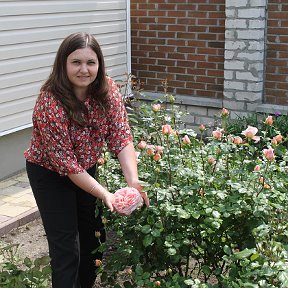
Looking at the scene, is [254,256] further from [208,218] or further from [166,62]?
[166,62]

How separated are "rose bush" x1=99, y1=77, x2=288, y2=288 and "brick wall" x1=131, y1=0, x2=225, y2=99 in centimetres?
441

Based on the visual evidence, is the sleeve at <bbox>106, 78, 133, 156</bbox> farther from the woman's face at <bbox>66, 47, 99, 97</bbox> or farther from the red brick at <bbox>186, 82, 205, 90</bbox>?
the red brick at <bbox>186, 82, 205, 90</bbox>

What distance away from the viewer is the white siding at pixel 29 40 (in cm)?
628

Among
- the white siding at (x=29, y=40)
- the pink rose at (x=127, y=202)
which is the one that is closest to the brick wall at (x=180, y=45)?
the white siding at (x=29, y=40)

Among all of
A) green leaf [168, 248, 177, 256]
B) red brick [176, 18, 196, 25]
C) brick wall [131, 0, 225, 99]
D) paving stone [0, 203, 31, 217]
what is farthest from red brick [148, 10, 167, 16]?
green leaf [168, 248, 177, 256]

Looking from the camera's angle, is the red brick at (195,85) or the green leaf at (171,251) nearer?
the green leaf at (171,251)

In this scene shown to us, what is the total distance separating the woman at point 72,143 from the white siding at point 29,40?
3.10 metres

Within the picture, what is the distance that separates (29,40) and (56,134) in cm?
372

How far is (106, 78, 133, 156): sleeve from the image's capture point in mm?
3344

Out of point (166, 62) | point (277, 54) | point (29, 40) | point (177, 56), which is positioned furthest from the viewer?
point (166, 62)

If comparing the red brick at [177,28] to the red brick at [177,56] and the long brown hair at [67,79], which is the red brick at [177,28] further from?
the long brown hair at [67,79]

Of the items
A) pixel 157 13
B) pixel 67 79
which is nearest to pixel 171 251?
pixel 67 79

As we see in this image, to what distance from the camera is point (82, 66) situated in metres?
3.13

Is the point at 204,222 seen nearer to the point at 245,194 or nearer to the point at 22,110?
the point at 245,194
